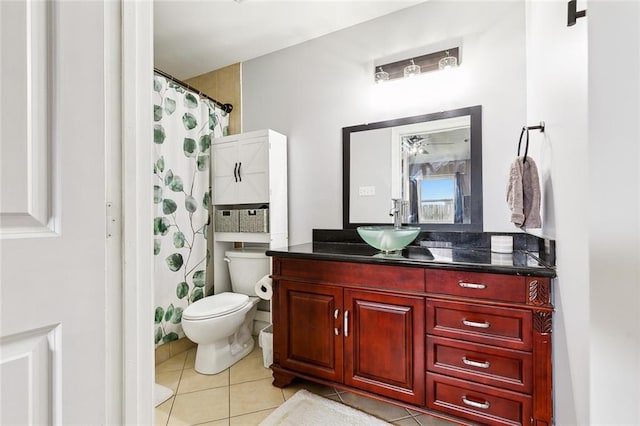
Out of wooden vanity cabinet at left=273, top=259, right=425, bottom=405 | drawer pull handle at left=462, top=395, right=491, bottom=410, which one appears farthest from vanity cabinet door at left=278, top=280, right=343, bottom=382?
drawer pull handle at left=462, top=395, right=491, bottom=410

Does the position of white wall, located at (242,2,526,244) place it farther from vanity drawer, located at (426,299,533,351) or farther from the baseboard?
the baseboard

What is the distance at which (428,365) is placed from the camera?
4.57 feet

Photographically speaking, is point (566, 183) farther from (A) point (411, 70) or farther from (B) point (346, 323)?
(A) point (411, 70)

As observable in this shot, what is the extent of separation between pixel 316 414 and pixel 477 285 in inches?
43.0

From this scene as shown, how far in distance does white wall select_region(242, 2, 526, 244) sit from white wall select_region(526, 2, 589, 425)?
0.34 m

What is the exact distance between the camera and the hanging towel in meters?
1.38

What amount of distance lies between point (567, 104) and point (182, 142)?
238 cm

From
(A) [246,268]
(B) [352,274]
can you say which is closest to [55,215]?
Result: (B) [352,274]

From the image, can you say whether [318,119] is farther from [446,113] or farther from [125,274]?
[125,274]

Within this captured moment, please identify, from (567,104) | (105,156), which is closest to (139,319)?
(105,156)

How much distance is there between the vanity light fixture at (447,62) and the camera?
1874 millimetres

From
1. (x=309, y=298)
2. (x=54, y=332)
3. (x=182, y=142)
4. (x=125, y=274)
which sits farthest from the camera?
(x=182, y=142)

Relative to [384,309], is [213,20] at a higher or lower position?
higher

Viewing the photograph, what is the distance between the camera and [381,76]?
208cm
